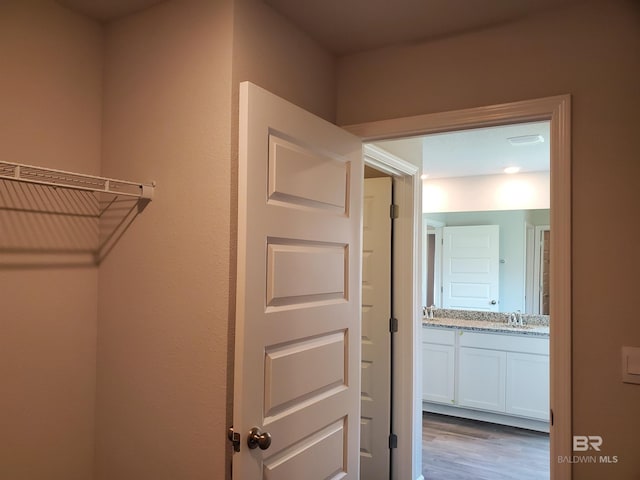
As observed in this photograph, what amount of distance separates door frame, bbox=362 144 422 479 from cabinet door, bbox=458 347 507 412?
1633mm

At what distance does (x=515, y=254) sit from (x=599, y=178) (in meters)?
3.23

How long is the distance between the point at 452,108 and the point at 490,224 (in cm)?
323

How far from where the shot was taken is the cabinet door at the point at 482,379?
4.45m

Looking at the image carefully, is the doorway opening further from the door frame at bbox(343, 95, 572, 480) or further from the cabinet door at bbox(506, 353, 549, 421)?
the door frame at bbox(343, 95, 572, 480)

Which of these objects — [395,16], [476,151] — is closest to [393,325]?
[476,151]

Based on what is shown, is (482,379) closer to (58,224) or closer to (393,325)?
(393,325)

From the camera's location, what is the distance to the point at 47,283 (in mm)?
1712

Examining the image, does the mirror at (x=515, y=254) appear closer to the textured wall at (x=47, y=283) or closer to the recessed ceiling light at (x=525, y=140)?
the recessed ceiling light at (x=525, y=140)

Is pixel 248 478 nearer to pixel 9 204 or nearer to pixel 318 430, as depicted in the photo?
pixel 318 430

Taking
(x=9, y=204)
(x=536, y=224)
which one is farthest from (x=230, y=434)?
(x=536, y=224)

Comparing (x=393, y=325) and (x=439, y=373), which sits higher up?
(x=393, y=325)

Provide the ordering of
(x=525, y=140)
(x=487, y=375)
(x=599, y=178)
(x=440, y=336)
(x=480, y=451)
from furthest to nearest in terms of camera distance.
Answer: (x=440, y=336), (x=487, y=375), (x=480, y=451), (x=525, y=140), (x=599, y=178)

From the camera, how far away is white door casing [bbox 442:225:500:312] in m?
4.83

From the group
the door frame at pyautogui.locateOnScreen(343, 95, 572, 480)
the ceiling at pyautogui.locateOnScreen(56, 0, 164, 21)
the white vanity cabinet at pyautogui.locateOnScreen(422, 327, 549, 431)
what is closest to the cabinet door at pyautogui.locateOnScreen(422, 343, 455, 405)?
the white vanity cabinet at pyautogui.locateOnScreen(422, 327, 549, 431)
